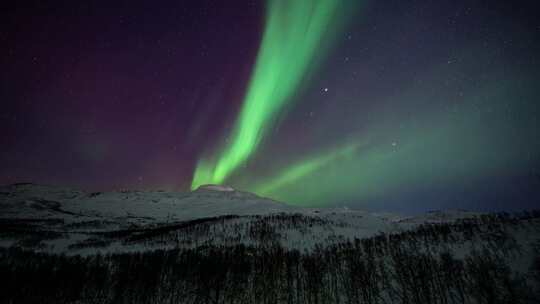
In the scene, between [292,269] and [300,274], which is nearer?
[300,274]

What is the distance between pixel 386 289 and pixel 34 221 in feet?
543

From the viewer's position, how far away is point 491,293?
5872 centimetres

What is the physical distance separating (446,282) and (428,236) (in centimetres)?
2963

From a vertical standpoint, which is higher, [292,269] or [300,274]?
[292,269]

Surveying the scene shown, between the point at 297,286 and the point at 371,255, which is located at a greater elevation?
the point at 371,255

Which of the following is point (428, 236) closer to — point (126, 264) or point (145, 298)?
point (145, 298)

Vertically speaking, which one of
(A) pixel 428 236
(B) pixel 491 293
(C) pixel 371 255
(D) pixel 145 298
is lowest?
(D) pixel 145 298

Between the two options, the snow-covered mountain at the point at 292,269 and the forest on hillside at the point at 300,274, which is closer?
the forest on hillside at the point at 300,274

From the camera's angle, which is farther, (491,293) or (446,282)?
(446,282)

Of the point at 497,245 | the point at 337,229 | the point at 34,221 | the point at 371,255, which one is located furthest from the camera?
the point at 34,221

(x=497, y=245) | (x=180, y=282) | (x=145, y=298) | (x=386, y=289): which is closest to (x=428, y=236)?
(x=497, y=245)

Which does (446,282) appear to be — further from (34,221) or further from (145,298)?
(34,221)

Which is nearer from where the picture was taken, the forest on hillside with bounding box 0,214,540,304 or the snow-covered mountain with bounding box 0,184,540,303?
the forest on hillside with bounding box 0,214,540,304

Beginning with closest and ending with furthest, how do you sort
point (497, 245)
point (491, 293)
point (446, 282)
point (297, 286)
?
point (491, 293) < point (446, 282) < point (297, 286) < point (497, 245)
